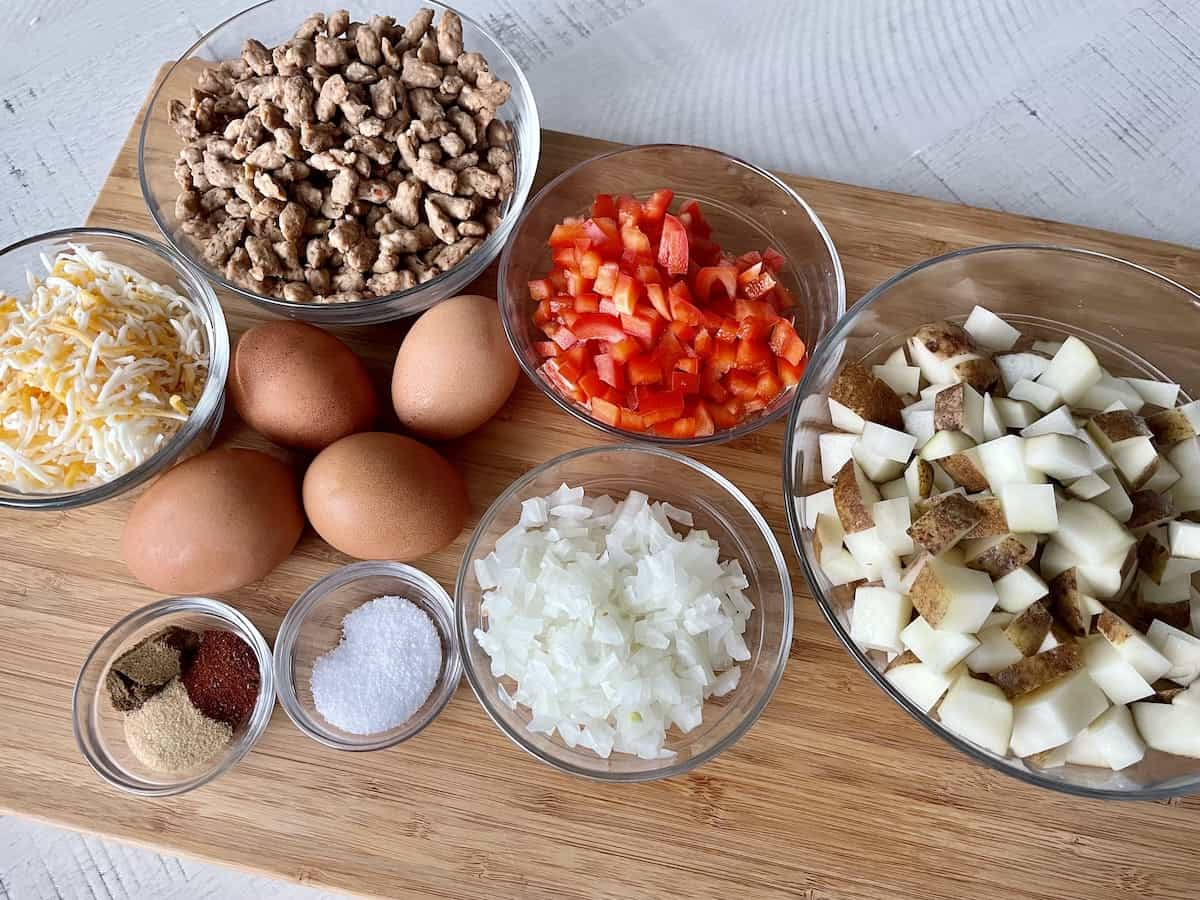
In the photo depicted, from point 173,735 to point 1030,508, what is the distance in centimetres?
130

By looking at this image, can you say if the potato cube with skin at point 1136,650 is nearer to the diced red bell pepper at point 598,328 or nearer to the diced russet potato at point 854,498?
the diced russet potato at point 854,498

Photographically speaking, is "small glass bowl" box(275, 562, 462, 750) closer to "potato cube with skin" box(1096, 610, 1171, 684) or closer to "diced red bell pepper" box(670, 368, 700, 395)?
"diced red bell pepper" box(670, 368, 700, 395)

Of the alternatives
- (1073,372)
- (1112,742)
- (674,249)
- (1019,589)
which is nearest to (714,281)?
(674,249)

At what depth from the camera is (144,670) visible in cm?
148

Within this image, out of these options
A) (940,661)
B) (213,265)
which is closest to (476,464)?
(213,265)

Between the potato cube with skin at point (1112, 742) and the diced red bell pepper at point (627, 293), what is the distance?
0.89 meters

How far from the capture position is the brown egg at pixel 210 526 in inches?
56.2

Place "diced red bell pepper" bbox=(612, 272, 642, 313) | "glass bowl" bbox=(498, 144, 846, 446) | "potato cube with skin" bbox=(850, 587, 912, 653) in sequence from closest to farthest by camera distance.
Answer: "potato cube with skin" bbox=(850, 587, 912, 653) < "diced red bell pepper" bbox=(612, 272, 642, 313) < "glass bowl" bbox=(498, 144, 846, 446)

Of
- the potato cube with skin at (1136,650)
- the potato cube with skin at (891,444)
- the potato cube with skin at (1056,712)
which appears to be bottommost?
the potato cube with skin at (1056,712)

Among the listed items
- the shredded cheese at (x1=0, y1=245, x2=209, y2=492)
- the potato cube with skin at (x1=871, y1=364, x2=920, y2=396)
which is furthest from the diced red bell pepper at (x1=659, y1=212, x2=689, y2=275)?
the shredded cheese at (x1=0, y1=245, x2=209, y2=492)

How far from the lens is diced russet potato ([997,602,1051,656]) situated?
1221 mm

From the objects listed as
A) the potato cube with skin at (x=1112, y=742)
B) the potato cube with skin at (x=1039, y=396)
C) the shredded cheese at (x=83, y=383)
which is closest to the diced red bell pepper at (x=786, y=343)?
the potato cube with skin at (x=1039, y=396)

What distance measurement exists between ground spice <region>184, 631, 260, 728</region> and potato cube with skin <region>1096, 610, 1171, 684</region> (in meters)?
1.25

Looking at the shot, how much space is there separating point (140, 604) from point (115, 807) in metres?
0.31
